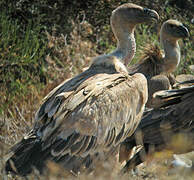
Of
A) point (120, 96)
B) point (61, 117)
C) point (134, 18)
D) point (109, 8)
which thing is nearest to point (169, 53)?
point (134, 18)

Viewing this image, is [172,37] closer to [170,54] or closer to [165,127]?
[170,54]

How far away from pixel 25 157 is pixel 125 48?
2.53m

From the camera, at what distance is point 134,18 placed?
691 cm

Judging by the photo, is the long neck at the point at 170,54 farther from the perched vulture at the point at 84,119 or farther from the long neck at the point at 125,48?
the perched vulture at the point at 84,119

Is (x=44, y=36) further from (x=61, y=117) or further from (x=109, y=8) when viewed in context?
(x=61, y=117)

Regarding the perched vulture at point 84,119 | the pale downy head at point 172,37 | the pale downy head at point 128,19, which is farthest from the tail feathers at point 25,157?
the pale downy head at point 172,37

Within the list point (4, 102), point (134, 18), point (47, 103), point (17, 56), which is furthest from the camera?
point (17, 56)

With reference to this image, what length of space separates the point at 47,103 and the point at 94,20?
517 cm

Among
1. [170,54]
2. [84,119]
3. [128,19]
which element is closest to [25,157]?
[84,119]

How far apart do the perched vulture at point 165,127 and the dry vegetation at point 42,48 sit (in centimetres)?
23

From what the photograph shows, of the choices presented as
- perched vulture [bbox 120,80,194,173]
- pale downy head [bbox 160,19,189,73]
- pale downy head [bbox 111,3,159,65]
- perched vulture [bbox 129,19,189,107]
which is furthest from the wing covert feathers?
pale downy head [bbox 160,19,189,73]

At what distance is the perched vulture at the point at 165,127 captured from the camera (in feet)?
17.6

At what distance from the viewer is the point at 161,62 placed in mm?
7777

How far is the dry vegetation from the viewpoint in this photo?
7418 millimetres
